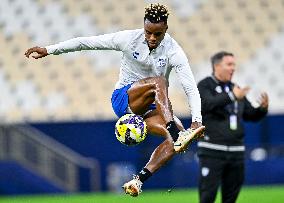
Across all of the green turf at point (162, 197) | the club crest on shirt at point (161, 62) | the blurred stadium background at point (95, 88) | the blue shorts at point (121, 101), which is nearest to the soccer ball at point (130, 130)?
the blue shorts at point (121, 101)

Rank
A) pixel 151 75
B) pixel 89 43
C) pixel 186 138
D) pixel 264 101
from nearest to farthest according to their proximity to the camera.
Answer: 1. pixel 186 138
2. pixel 89 43
3. pixel 151 75
4. pixel 264 101

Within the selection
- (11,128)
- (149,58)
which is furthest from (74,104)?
(149,58)

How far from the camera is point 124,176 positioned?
16.3 meters

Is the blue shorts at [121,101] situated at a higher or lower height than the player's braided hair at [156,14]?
lower

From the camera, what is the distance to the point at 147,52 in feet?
26.4

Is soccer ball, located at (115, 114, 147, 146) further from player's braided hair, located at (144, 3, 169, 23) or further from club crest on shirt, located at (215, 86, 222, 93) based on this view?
club crest on shirt, located at (215, 86, 222, 93)

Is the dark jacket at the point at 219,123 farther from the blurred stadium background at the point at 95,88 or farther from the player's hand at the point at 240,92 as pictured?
the blurred stadium background at the point at 95,88

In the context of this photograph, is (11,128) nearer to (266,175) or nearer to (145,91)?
(266,175)

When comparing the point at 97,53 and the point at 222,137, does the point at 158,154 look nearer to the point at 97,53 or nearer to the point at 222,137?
the point at 222,137

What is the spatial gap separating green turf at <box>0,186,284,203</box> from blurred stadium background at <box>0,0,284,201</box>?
2.06 ft

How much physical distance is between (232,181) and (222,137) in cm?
51

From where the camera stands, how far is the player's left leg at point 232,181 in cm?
1010

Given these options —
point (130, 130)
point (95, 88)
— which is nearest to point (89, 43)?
point (130, 130)

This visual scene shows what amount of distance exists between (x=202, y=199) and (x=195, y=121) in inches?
90.1
